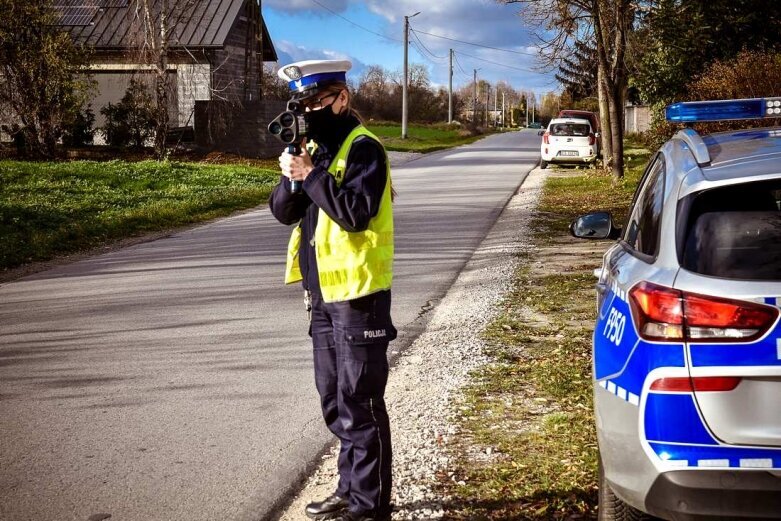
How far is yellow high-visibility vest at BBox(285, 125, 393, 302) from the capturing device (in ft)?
12.2

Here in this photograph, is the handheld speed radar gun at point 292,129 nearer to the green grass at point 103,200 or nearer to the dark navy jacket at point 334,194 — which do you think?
the dark navy jacket at point 334,194

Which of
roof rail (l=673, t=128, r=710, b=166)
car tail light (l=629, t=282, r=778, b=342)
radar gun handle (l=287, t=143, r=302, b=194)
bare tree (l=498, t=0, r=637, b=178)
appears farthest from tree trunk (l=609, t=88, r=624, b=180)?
car tail light (l=629, t=282, r=778, b=342)

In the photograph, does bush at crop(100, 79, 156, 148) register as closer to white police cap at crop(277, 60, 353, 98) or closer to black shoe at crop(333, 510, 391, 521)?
white police cap at crop(277, 60, 353, 98)

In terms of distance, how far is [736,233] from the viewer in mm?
3045

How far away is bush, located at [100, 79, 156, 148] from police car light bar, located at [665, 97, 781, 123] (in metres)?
29.6

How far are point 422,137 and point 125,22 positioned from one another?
2601cm

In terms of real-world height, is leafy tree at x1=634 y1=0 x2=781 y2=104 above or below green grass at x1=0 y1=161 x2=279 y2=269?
above

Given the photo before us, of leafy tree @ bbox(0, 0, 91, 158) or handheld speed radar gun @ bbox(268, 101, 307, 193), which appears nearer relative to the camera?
handheld speed radar gun @ bbox(268, 101, 307, 193)

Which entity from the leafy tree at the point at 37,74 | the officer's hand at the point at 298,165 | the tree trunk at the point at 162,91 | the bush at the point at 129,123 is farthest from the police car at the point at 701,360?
the bush at the point at 129,123

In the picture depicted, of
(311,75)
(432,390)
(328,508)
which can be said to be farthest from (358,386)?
(432,390)

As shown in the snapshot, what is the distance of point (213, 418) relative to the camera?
17.9 feet

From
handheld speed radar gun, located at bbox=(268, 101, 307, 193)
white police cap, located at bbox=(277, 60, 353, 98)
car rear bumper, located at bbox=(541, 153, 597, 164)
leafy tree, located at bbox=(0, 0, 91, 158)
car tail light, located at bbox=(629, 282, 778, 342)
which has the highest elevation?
leafy tree, located at bbox=(0, 0, 91, 158)

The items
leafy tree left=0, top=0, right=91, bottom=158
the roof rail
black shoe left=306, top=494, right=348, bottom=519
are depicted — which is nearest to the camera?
the roof rail

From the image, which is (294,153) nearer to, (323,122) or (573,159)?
(323,122)
